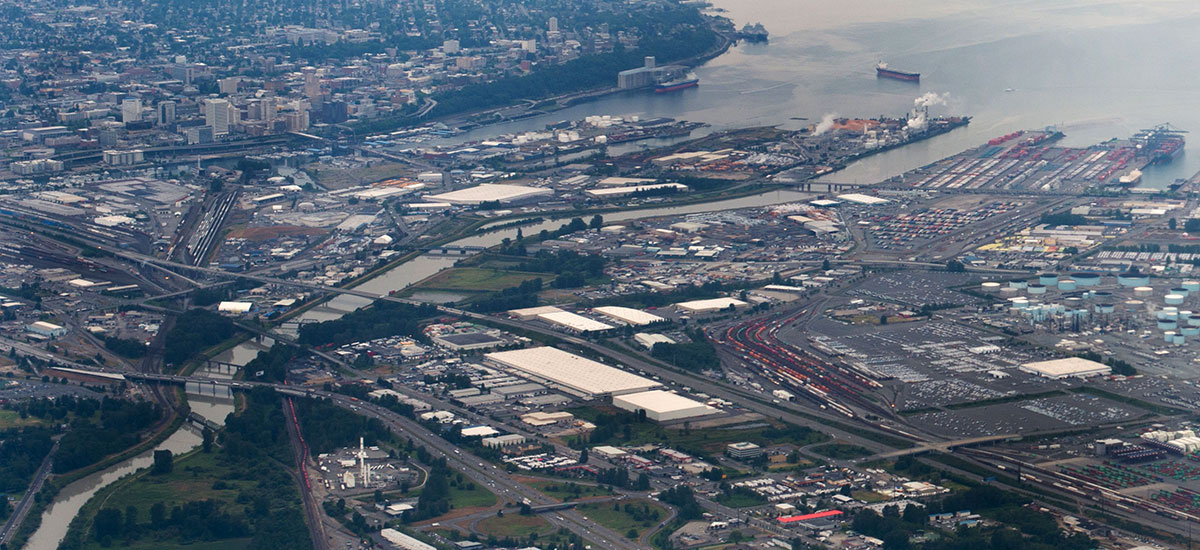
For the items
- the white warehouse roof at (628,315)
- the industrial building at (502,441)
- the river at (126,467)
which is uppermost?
the white warehouse roof at (628,315)

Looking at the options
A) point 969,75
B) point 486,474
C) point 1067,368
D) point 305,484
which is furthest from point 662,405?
point 969,75

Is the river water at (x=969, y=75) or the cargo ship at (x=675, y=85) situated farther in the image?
the cargo ship at (x=675, y=85)

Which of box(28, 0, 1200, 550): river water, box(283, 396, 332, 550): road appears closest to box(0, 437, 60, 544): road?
box(283, 396, 332, 550): road

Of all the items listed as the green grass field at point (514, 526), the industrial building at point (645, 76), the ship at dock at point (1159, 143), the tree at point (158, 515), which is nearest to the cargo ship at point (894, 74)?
the industrial building at point (645, 76)

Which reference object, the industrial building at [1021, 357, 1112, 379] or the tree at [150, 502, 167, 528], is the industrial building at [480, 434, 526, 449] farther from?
the industrial building at [1021, 357, 1112, 379]

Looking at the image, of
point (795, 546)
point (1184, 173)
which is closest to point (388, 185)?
point (1184, 173)

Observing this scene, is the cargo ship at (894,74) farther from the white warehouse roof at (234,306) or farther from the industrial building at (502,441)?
the industrial building at (502,441)
